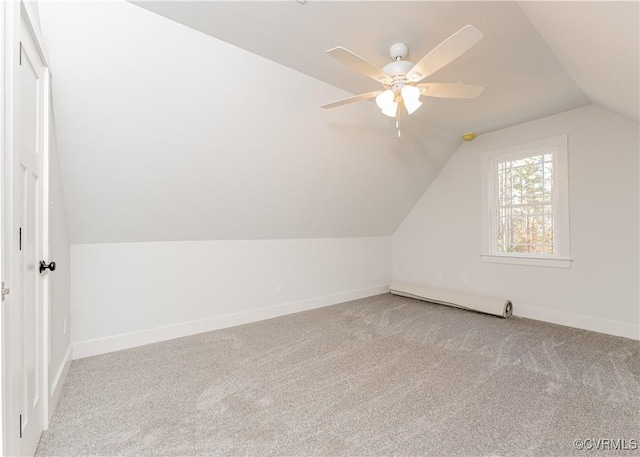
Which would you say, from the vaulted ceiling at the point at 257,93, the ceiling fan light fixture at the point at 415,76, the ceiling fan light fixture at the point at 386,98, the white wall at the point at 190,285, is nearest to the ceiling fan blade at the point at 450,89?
the ceiling fan light fixture at the point at 415,76

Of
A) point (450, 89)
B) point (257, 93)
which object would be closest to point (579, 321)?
point (450, 89)

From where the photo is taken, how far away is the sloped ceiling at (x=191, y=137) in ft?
6.44

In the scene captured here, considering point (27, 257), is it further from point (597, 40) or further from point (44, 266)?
point (597, 40)

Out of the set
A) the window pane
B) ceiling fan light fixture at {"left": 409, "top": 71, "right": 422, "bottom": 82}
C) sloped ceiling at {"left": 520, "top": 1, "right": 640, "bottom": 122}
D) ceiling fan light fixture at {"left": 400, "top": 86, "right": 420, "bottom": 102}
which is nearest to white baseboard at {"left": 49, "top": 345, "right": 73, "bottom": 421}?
ceiling fan light fixture at {"left": 400, "top": 86, "right": 420, "bottom": 102}

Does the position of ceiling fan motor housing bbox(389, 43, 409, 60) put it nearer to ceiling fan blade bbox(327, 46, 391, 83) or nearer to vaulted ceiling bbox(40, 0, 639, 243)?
vaulted ceiling bbox(40, 0, 639, 243)

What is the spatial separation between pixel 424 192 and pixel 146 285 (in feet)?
13.6

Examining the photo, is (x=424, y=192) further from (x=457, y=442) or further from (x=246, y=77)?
(x=457, y=442)

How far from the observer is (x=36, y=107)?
5.44ft

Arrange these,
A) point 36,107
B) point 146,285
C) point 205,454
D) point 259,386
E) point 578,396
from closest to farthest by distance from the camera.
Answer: point 205,454 < point 36,107 < point 578,396 < point 259,386 < point 146,285

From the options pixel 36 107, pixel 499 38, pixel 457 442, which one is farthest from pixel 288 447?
pixel 499 38

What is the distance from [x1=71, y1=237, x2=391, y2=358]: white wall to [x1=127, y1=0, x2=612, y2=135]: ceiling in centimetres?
216

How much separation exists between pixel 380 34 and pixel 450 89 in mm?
618

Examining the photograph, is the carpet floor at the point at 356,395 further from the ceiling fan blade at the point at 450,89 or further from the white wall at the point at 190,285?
the ceiling fan blade at the point at 450,89

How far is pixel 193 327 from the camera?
3.38 metres
